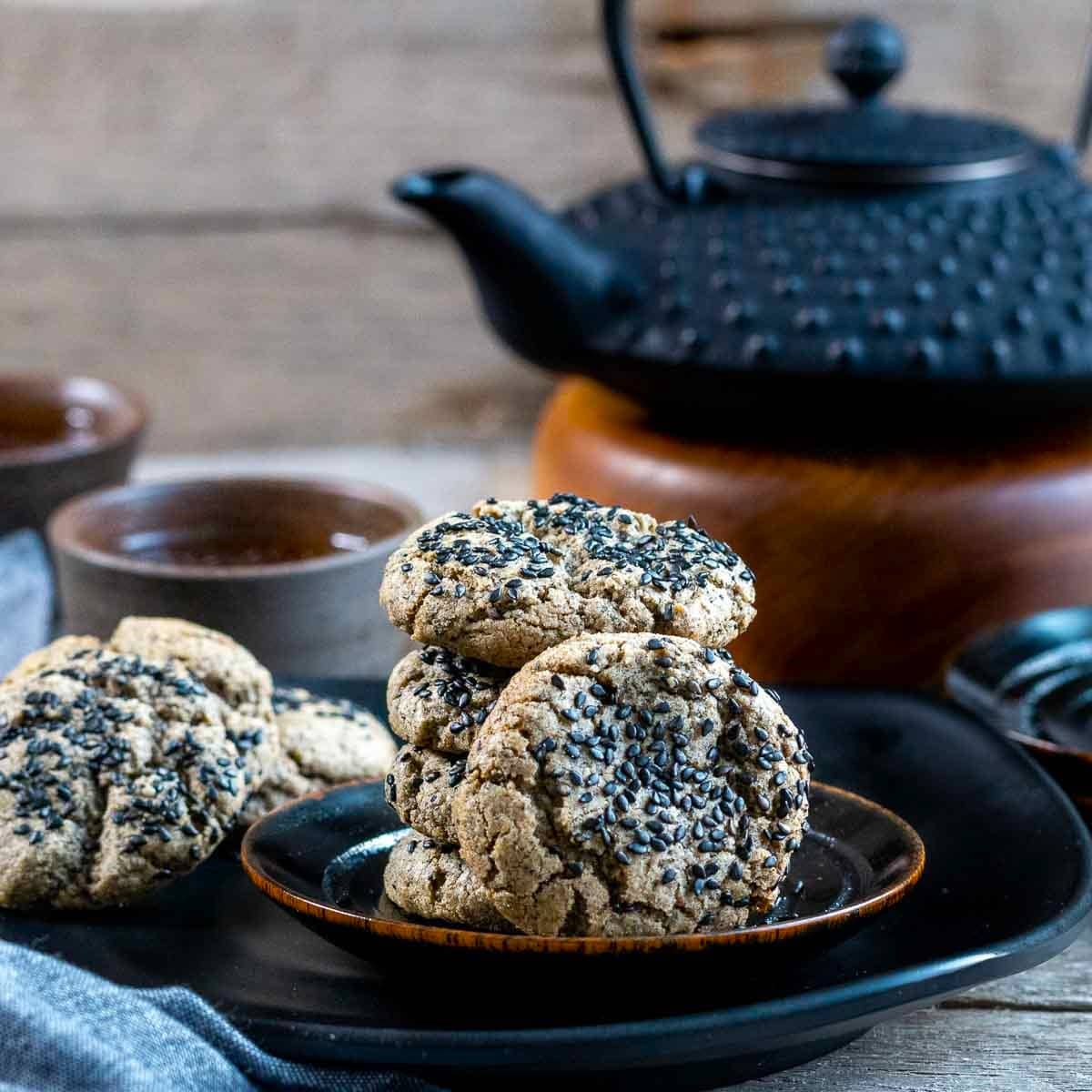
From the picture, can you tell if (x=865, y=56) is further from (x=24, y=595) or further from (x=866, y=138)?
(x=24, y=595)

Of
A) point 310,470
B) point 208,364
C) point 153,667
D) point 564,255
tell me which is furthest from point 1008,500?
point 208,364

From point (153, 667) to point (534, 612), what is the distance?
0.92 feet

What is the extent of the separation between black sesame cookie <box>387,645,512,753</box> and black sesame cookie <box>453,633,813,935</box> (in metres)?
0.03

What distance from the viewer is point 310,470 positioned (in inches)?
98.0

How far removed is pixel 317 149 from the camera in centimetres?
246

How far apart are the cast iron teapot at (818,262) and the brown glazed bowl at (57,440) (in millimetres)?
468

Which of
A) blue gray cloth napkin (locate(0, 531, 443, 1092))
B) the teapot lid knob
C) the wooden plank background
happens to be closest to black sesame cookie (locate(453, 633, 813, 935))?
blue gray cloth napkin (locate(0, 531, 443, 1092))

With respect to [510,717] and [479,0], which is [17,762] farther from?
[479,0]

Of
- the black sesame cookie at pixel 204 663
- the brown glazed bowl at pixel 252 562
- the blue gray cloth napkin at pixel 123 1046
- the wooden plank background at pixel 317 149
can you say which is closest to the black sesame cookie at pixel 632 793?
Answer: the blue gray cloth napkin at pixel 123 1046

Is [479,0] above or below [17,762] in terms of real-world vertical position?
above

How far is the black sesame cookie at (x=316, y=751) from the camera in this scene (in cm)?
99

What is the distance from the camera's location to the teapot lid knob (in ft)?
4.89

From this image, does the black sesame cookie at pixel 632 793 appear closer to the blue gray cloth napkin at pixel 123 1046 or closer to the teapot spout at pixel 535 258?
the blue gray cloth napkin at pixel 123 1046

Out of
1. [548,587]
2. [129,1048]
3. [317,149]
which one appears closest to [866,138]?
[548,587]
